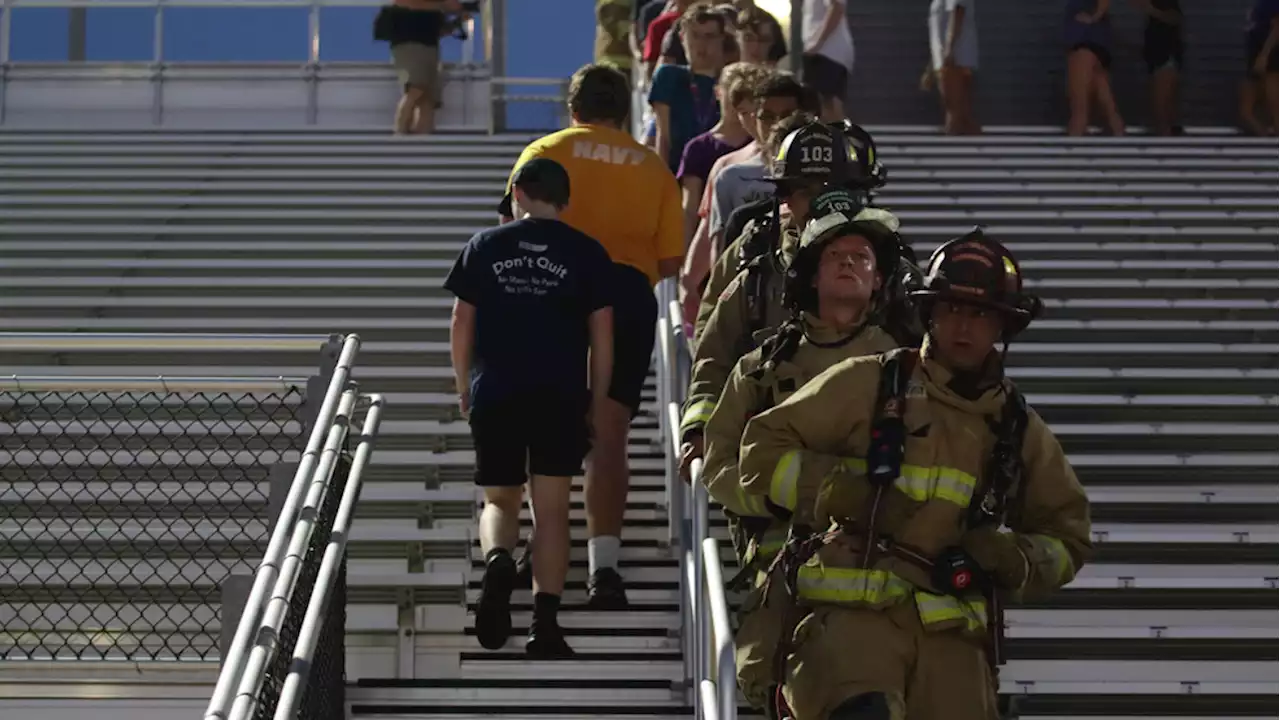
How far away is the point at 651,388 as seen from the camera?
10.5 meters

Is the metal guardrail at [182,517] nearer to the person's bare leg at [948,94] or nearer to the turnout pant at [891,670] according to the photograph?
the turnout pant at [891,670]

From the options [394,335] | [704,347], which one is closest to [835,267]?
[704,347]

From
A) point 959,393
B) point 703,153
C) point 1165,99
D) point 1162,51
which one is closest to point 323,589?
point 959,393

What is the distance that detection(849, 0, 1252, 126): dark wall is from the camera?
1645cm

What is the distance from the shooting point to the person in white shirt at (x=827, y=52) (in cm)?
Answer: 1356

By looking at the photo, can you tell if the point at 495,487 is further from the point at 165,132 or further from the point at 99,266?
the point at 165,132

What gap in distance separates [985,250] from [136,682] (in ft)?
11.5

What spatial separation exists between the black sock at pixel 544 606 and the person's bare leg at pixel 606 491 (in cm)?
41

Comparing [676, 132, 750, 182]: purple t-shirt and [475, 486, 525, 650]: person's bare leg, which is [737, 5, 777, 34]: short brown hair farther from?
[475, 486, 525, 650]: person's bare leg

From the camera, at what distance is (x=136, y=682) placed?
7621mm

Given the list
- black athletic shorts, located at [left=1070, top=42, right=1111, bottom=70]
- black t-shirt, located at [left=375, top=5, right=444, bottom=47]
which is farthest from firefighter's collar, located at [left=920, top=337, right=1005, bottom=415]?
black t-shirt, located at [left=375, top=5, right=444, bottom=47]

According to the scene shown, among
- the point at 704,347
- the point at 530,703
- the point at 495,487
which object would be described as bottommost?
the point at 530,703

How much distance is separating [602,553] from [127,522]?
1.84 m

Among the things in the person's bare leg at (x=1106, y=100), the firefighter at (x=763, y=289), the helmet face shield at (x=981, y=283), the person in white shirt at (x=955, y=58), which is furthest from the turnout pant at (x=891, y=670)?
the person's bare leg at (x=1106, y=100)
